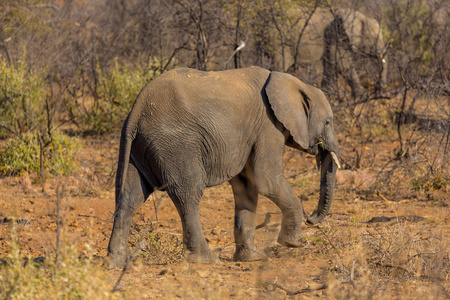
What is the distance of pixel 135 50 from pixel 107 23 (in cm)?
217

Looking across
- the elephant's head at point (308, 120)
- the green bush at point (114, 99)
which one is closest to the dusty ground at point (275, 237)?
the elephant's head at point (308, 120)

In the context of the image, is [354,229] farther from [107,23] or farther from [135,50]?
[107,23]

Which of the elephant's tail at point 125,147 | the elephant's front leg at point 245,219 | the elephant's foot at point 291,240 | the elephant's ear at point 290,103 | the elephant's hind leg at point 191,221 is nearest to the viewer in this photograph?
the elephant's tail at point 125,147

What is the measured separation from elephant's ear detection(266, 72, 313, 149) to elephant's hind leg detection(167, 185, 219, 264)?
976 mm

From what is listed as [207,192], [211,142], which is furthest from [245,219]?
[207,192]

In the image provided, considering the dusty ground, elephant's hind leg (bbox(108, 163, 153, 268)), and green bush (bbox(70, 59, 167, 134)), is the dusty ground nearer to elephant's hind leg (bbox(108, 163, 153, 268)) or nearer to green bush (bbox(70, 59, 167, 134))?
elephant's hind leg (bbox(108, 163, 153, 268))

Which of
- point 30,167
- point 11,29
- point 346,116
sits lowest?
point 30,167

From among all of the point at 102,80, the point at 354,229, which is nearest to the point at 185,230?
the point at 354,229

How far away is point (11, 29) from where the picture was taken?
12438mm

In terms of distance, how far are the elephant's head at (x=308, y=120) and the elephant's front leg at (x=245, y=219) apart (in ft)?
1.78

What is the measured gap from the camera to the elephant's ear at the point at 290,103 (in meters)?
5.49

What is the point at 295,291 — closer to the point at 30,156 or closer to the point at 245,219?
the point at 245,219

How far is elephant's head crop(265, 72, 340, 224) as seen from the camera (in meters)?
5.52

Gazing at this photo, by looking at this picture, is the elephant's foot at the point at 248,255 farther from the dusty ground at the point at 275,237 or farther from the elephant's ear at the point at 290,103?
the elephant's ear at the point at 290,103
